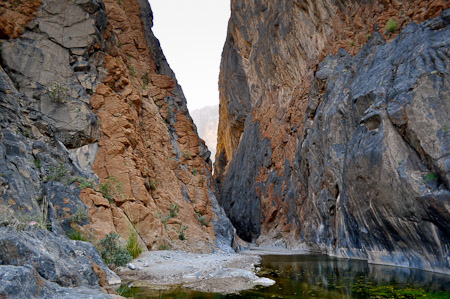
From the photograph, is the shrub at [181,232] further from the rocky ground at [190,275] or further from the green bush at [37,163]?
the green bush at [37,163]

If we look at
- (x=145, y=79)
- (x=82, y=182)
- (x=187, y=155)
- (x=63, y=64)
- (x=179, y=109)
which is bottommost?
(x=82, y=182)

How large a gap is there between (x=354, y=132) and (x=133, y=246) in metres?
11.9

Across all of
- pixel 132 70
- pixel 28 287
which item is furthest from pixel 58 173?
pixel 132 70

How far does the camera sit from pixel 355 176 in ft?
56.6

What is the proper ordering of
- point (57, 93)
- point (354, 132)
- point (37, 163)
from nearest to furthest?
point (37, 163) < point (57, 93) < point (354, 132)

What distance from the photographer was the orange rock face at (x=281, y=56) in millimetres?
21656

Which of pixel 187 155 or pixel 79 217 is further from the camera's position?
pixel 187 155

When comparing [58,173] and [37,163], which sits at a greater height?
[37,163]

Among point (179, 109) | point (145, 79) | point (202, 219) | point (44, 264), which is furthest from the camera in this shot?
point (179, 109)

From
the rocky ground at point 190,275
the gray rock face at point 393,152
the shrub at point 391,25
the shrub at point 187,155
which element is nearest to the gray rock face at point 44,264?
the rocky ground at point 190,275

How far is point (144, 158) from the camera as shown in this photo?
1930 centimetres

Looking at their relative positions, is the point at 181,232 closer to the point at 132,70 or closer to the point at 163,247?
the point at 163,247

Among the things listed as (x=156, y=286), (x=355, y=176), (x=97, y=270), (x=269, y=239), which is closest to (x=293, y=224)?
(x=269, y=239)

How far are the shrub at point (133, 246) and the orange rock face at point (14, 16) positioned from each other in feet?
37.5
